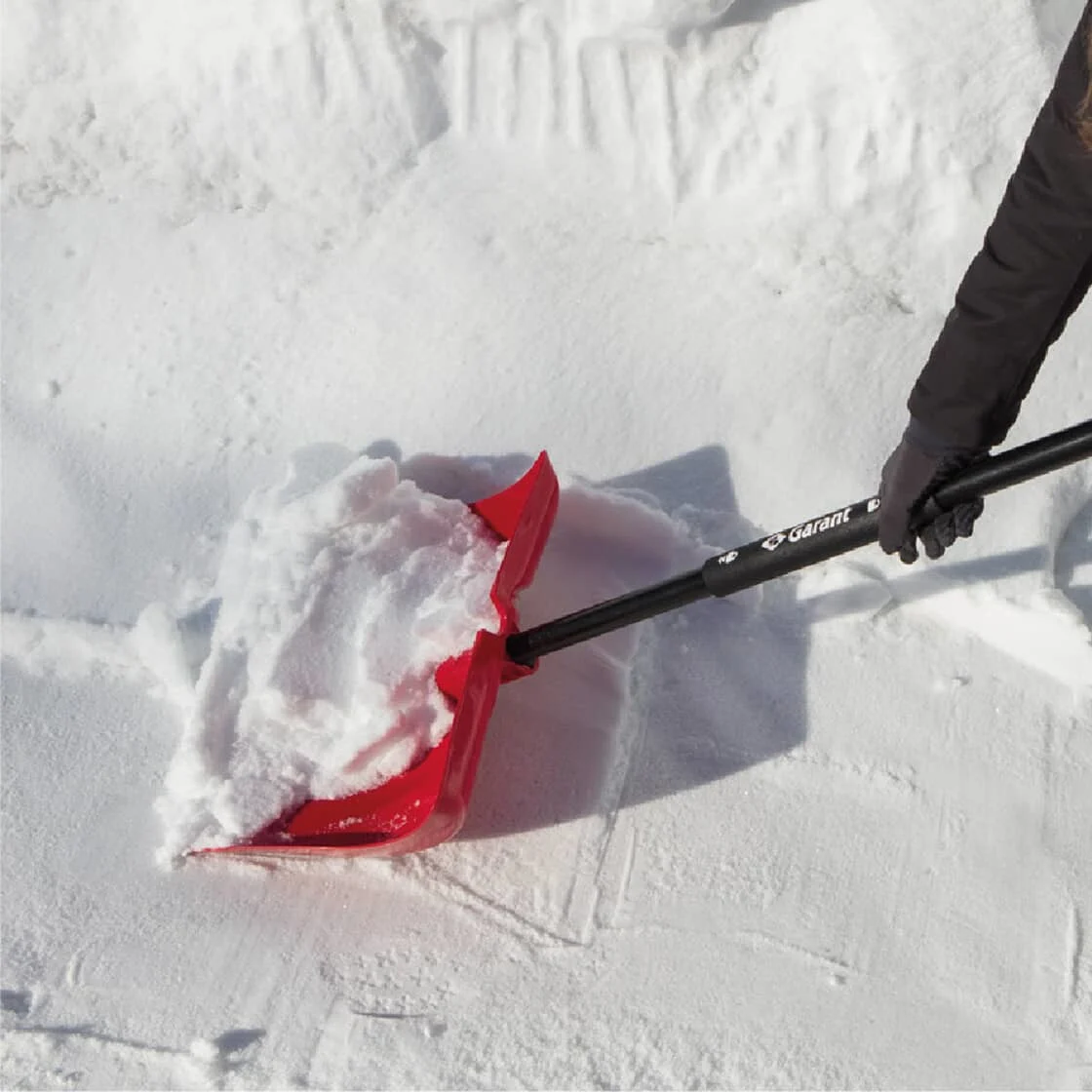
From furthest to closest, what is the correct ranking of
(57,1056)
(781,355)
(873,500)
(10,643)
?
(781,355)
(10,643)
(57,1056)
(873,500)

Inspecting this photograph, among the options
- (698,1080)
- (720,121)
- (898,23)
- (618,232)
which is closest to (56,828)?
(698,1080)

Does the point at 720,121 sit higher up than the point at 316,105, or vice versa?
the point at 316,105

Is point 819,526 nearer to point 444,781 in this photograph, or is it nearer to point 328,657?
point 444,781

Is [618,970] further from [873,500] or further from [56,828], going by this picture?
[56,828]

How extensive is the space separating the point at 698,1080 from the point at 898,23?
2.02 meters

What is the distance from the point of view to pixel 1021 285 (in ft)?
4.79

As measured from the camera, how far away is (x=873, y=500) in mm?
1848

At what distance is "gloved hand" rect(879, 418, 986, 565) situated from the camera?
1.66 m

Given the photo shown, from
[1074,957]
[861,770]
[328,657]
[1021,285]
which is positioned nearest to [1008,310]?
[1021,285]

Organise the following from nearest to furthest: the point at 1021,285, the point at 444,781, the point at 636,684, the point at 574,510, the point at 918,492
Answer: the point at 1021,285
the point at 918,492
the point at 444,781
the point at 636,684
the point at 574,510

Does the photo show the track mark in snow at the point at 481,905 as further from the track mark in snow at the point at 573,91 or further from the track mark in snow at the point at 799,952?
the track mark in snow at the point at 573,91

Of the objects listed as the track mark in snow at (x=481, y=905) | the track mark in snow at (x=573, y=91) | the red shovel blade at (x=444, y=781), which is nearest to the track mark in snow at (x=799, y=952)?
the track mark in snow at (x=481, y=905)

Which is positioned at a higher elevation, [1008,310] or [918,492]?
[1008,310]

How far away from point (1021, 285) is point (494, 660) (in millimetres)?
1053
